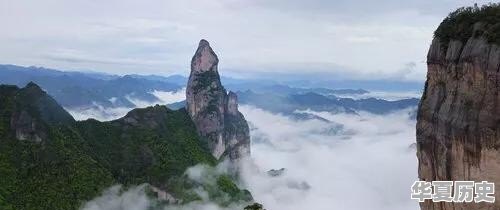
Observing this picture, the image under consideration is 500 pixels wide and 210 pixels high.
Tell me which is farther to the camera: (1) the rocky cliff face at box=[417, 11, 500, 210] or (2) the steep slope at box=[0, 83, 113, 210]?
(2) the steep slope at box=[0, 83, 113, 210]

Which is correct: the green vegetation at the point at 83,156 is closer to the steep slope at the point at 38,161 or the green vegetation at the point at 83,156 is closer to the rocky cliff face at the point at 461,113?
the steep slope at the point at 38,161

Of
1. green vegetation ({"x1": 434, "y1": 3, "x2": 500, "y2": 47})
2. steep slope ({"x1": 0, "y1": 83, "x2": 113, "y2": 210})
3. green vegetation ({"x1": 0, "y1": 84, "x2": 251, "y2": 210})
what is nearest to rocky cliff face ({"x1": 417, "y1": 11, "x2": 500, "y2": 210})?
green vegetation ({"x1": 434, "y1": 3, "x2": 500, "y2": 47})

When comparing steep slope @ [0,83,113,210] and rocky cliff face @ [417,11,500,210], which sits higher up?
rocky cliff face @ [417,11,500,210]

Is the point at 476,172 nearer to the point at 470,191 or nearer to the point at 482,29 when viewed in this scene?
the point at 470,191

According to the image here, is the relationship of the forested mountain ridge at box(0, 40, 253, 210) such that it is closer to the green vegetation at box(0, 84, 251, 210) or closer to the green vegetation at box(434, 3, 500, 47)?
the green vegetation at box(0, 84, 251, 210)

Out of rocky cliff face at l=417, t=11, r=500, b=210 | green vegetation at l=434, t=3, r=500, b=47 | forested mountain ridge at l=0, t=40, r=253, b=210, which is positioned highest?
green vegetation at l=434, t=3, r=500, b=47

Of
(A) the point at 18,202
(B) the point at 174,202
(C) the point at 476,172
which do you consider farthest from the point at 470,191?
(B) the point at 174,202

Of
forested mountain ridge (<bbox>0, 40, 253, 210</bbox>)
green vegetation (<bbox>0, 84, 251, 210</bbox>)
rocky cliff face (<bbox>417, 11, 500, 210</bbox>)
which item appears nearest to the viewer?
rocky cliff face (<bbox>417, 11, 500, 210</bbox>)
